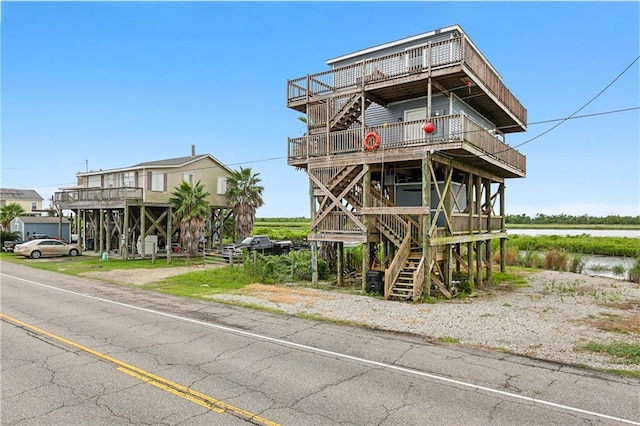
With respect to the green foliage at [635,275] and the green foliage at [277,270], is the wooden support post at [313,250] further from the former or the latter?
the green foliage at [635,275]

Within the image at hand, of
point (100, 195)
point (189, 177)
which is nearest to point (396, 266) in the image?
point (189, 177)

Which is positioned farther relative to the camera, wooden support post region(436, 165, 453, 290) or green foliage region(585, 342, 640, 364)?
wooden support post region(436, 165, 453, 290)

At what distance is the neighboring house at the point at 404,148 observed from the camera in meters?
16.1

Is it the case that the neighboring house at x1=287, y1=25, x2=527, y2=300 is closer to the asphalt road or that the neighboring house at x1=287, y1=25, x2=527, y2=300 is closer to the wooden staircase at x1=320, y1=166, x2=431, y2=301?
the wooden staircase at x1=320, y1=166, x2=431, y2=301

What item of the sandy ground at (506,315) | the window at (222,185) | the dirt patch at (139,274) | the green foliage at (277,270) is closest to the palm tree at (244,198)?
the window at (222,185)

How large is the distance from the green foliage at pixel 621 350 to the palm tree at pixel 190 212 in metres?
26.5

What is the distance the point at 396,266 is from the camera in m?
16.3

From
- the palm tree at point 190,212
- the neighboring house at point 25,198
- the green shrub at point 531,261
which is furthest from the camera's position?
the neighboring house at point 25,198

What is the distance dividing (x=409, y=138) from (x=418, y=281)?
6.03m

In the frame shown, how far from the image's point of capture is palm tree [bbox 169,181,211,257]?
101ft

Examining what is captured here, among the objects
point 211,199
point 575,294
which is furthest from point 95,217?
point 575,294

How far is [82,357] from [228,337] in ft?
10.2

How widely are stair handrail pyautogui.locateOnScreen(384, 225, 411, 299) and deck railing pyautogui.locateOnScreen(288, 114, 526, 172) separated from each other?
4.13 metres

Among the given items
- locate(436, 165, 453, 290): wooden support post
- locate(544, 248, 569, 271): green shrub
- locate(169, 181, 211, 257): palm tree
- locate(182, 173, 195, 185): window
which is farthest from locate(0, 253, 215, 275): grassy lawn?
locate(544, 248, 569, 271): green shrub
